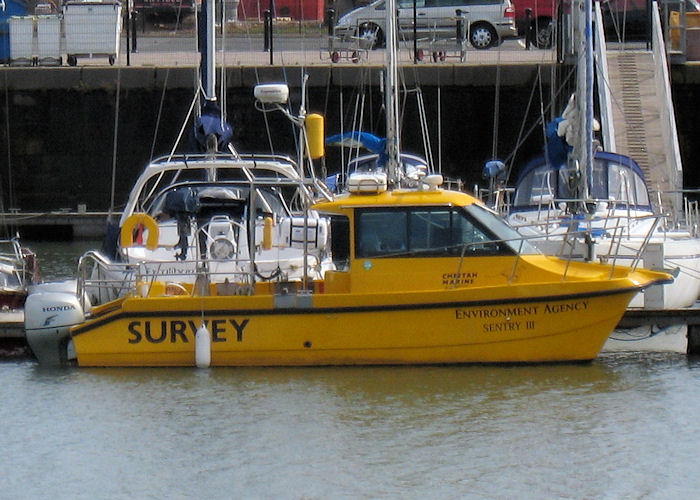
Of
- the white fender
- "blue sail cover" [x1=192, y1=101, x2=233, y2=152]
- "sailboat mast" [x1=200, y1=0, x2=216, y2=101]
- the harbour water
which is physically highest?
"sailboat mast" [x1=200, y1=0, x2=216, y2=101]

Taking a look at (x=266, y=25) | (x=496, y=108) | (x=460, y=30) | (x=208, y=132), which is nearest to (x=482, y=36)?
(x=460, y=30)

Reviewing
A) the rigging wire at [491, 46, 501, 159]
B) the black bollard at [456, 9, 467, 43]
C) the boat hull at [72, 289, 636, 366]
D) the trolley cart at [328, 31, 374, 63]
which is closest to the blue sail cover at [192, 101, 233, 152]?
the boat hull at [72, 289, 636, 366]

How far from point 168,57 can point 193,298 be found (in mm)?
16467

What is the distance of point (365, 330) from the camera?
13.8 meters

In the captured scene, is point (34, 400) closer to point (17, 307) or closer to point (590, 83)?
point (17, 307)

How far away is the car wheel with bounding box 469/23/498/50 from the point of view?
31641 mm

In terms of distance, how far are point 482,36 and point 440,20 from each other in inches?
45.6

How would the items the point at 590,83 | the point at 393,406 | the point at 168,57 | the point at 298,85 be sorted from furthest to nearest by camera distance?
1. the point at 168,57
2. the point at 298,85
3. the point at 590,83
4. the point at 393,406

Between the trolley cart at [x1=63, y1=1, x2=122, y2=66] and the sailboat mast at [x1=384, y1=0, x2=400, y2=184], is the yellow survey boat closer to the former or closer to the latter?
the sailboat mast at [x1=384, y1=0, x2=400, y2=184]

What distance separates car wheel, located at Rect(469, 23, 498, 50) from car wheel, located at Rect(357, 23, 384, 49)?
1.82 m

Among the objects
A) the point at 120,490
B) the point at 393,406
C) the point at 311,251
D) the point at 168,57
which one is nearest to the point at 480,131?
the point at 168,57

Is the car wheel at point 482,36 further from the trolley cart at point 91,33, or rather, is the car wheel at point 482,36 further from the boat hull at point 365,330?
the boat hull at point 365,330

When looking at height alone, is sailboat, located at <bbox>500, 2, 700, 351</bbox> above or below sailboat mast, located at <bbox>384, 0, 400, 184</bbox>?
below

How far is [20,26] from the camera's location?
28109 mm
